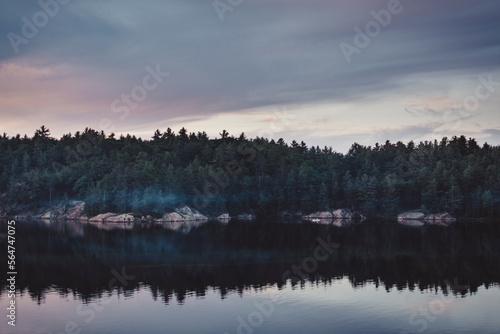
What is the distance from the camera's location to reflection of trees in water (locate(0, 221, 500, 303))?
44844 millimetres

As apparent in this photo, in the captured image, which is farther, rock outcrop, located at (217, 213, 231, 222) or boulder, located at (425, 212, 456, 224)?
rock outcrop, located at (217, 213, 231, 222)

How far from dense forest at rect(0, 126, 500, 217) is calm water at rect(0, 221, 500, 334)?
1844 inches

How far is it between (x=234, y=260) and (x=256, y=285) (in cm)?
1369

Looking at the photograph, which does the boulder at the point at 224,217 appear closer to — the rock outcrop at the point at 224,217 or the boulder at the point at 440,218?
the rock outcrop at the point at 224,217

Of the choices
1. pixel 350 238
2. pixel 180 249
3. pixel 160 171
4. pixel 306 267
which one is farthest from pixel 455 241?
pixel 160 171

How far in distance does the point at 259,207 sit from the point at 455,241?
7288 cm

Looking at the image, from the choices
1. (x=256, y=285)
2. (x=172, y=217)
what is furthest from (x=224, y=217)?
(x=256, y=285)

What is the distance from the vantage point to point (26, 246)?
67312 mm

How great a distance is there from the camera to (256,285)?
146 ft

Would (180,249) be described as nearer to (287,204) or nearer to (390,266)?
(390,266)

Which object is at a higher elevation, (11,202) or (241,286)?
(11,202)

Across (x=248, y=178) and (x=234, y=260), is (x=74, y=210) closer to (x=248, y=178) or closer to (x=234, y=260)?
(x=248, y=178)

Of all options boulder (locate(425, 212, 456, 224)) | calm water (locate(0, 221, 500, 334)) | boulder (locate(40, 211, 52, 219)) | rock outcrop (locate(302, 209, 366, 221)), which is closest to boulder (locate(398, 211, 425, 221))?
boulder (locate(425, 212, 456, 224))

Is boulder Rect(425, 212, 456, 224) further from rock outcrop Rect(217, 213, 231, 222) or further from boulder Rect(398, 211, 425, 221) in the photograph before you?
rock outcrop Rect(217, 213, 231, 222)
